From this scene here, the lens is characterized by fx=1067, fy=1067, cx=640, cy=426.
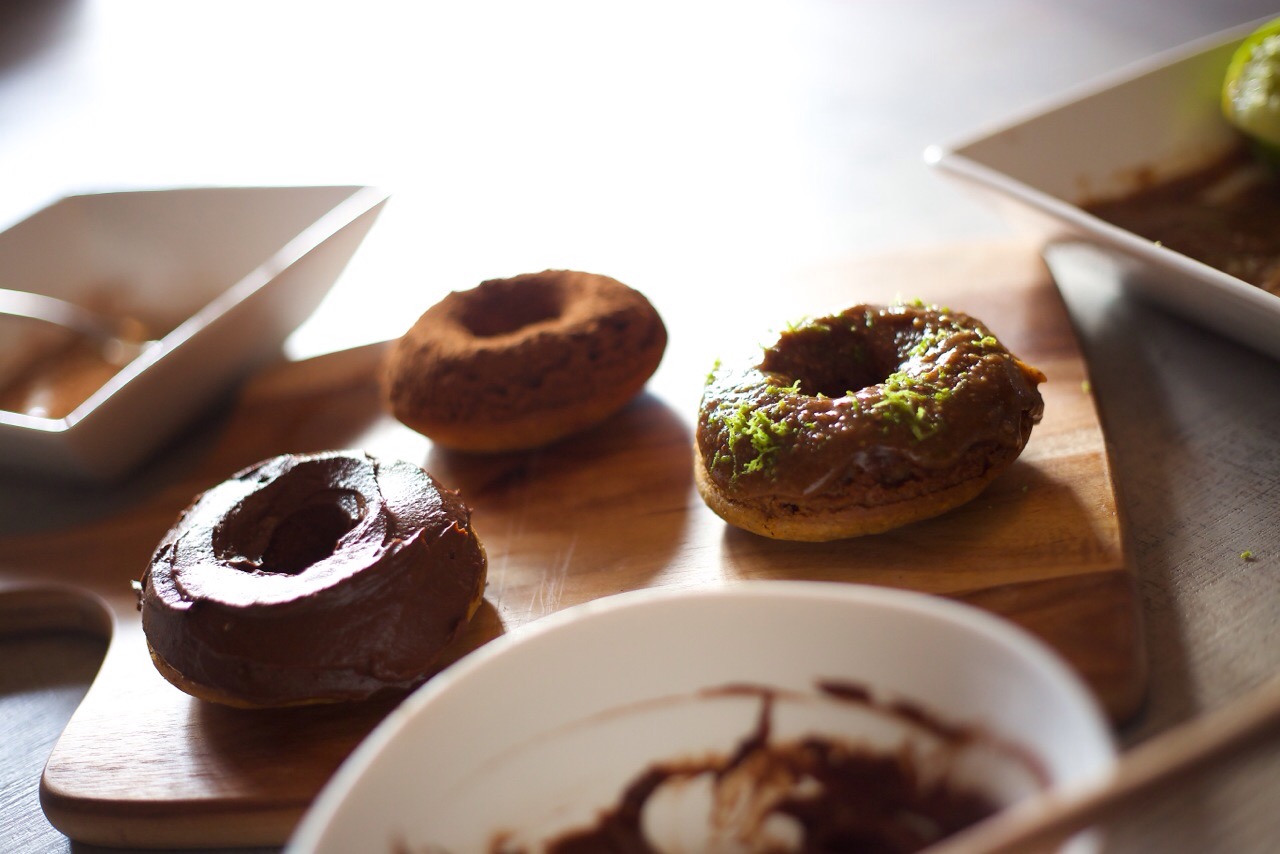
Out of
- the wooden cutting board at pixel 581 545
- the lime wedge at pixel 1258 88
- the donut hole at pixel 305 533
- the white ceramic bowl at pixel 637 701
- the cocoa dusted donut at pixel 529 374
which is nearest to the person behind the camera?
the white ceramic bowl at pixel 637 701

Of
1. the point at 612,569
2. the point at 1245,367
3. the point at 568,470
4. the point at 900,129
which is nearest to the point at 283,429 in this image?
the point at 568,470

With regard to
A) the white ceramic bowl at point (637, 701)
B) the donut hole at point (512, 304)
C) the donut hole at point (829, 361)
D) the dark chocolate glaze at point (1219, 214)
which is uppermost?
the white ceramic bowl at point (637, 701)

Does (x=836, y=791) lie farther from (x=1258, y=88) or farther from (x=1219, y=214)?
(x=1258, y=88)

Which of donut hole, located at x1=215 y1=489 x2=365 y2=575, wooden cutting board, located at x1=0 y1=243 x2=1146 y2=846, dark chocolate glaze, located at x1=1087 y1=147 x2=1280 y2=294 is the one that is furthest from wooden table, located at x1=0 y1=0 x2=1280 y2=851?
donut hole, located at x1=215 y1=489 x2=365 y2=575

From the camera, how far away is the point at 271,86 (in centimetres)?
418

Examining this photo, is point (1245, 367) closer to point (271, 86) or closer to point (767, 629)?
point (767, 629)

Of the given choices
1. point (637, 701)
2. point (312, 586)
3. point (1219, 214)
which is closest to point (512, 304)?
point (312, 586)

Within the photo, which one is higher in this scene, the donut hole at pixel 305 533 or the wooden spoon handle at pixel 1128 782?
the wooden spoon handle at pixel 1128 782

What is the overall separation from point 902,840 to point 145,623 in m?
1.07

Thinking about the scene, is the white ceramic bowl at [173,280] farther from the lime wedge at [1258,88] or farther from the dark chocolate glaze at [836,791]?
the lime wedge at [1258,88]

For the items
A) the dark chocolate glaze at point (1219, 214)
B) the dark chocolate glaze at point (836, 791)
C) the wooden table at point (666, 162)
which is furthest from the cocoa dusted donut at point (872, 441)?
the dark chocolate glaze at point (1219, 214)

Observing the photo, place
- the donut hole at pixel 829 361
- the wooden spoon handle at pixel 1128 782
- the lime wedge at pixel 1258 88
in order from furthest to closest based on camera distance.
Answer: the lime wedge at pixel 1258 88 < the donut hole at pixel 829 361 < the wooden spoon handle at pixel 1128 782

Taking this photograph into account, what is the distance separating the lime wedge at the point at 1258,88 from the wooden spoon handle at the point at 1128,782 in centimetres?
192

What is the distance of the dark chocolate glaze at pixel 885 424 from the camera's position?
4.76ft
